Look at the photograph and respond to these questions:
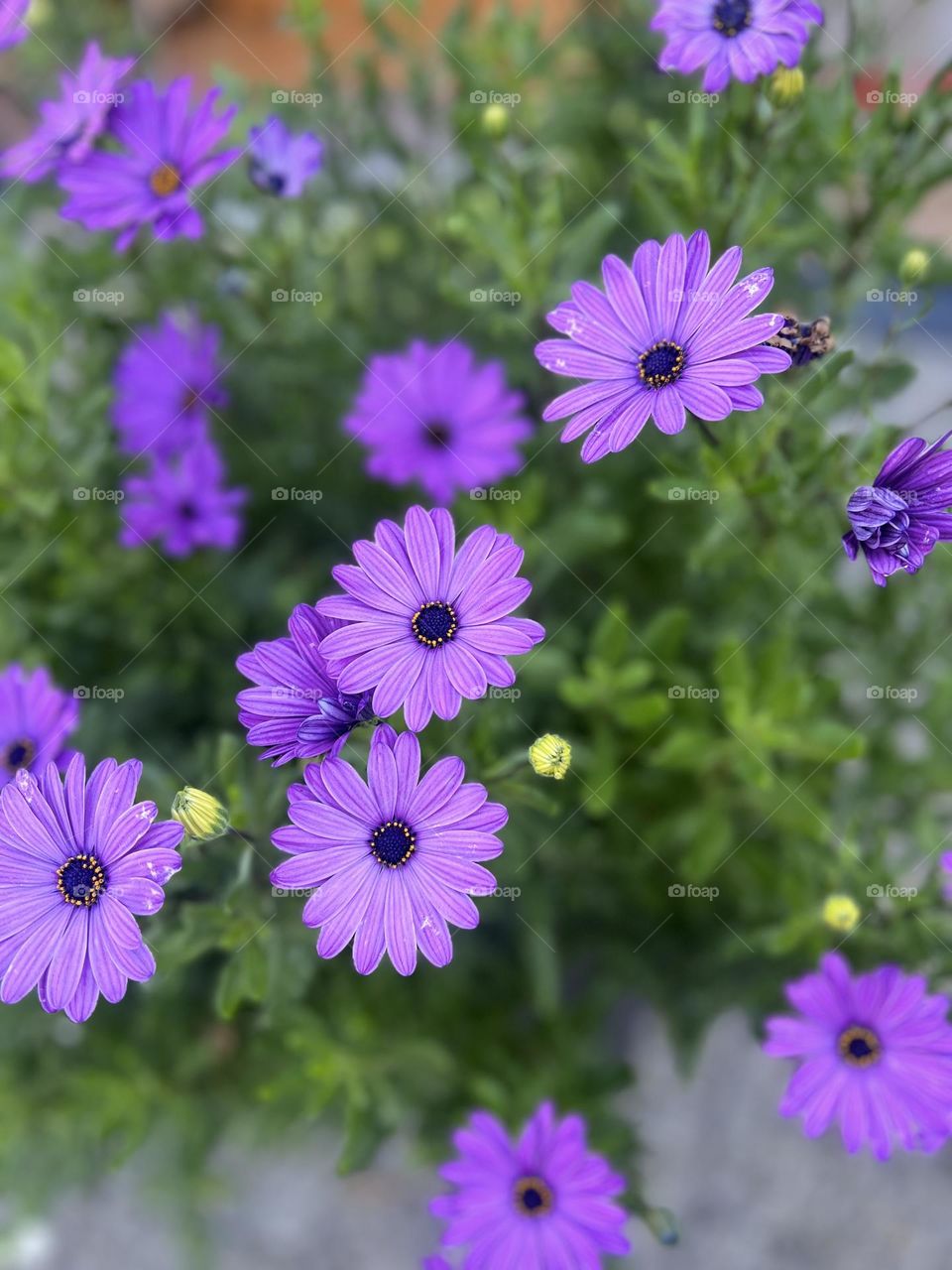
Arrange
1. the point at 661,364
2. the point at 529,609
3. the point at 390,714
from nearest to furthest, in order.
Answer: the point at 390,714 < the point at 661,364 < the point at 529,609

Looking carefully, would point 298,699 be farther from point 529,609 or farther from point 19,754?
point 529,609

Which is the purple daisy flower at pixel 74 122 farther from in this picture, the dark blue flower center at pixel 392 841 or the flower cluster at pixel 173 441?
the dark blue flower center at pixel 392 841

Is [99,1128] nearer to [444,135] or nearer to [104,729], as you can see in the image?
[104,729]

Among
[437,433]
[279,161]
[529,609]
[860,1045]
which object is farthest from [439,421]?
[860,1045]

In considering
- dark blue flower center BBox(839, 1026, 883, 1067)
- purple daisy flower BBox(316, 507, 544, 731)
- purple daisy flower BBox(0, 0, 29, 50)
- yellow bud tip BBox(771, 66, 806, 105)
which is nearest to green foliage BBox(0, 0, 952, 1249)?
yellow bud tip BBox(771, 66, 806, 105)

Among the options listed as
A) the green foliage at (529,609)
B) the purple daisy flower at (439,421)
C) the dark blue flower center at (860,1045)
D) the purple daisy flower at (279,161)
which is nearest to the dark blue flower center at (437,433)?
the purple daisy flower at (439,421)

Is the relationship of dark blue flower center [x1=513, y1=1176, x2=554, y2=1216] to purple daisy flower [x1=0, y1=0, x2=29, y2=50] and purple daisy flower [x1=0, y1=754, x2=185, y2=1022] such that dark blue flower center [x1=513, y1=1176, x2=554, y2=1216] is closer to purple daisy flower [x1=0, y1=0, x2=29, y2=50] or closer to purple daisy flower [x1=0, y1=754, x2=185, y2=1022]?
purple daisy flower [x1=0, y1=754, x2=185, y2=1022]
